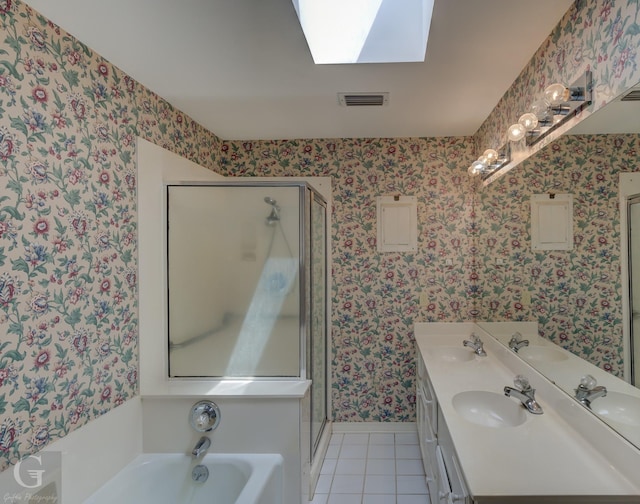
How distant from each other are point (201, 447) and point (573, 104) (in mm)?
2354

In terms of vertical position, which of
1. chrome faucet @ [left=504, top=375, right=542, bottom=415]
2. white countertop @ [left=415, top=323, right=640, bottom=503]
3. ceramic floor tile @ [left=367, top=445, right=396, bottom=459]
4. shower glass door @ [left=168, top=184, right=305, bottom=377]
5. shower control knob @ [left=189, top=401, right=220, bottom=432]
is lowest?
ceramic floor tile @ [left=367, top=445, right=396, bottom=459]

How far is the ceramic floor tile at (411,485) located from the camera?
6.69 feet

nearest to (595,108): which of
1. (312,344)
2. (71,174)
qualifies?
(312,344)

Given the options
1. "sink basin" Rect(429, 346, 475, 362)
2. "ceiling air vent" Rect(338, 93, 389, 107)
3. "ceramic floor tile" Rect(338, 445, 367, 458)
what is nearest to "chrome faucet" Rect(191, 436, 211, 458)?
"ceramic floor tile" Rect(338, 445, 367, 458)

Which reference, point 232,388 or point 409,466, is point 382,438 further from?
point 232,388

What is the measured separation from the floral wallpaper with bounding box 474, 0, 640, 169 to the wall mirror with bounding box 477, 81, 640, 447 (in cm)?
6

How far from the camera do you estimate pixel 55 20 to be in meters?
1.26

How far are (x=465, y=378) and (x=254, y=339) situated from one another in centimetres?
122

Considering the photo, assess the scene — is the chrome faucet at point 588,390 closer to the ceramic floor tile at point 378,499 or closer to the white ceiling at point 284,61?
the ceramic floor tile at point 378,499

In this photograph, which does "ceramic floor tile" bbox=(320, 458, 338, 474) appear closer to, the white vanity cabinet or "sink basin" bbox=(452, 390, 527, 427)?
the white vanity cabinet

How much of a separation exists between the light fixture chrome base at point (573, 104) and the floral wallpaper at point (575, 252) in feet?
0.29

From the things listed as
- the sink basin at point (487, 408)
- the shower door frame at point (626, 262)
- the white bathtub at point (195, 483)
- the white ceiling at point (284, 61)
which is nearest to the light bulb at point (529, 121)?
the white ceiling at point (284, 61)

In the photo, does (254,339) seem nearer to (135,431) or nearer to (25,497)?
(135,431)

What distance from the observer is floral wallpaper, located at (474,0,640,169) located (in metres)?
0.99
